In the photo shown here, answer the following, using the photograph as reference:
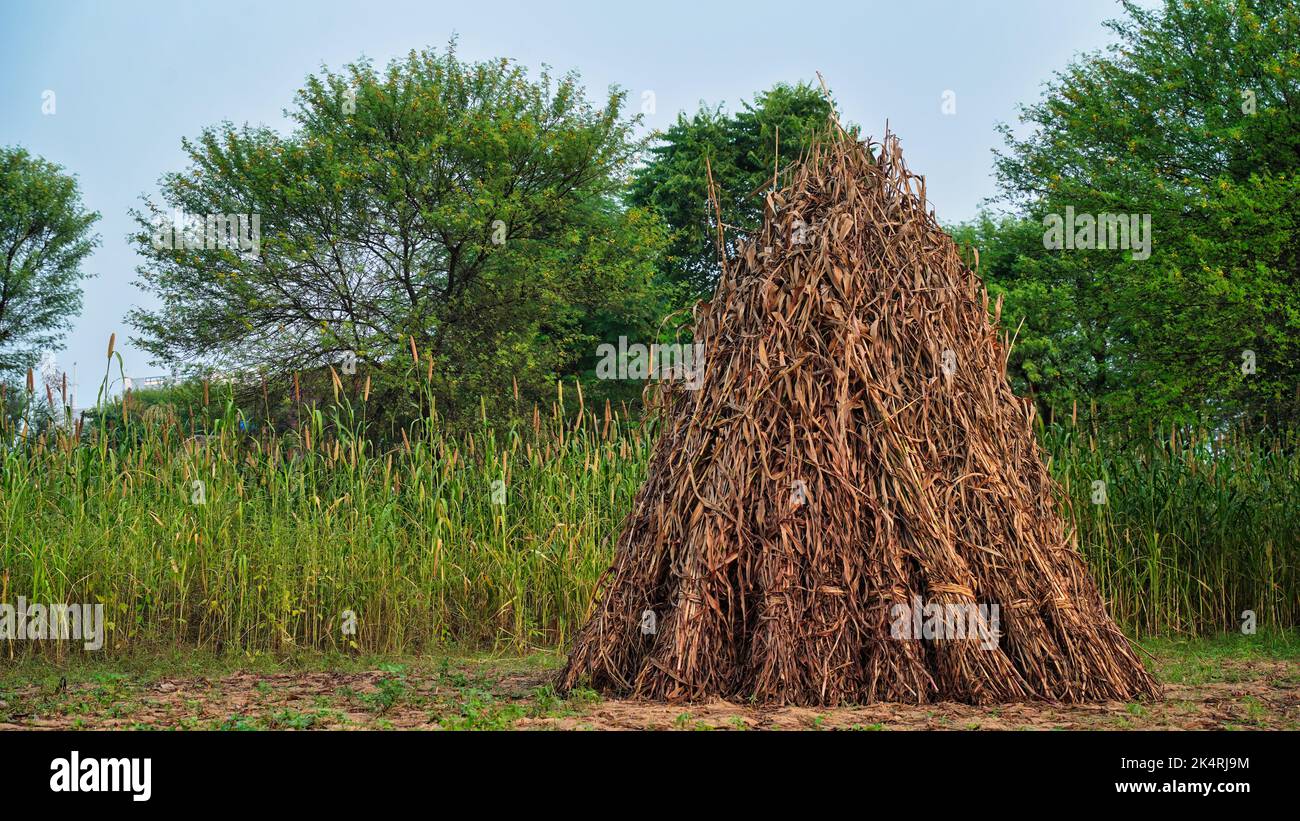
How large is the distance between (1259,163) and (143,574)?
66.9 feet

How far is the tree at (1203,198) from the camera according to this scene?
59.7 feet

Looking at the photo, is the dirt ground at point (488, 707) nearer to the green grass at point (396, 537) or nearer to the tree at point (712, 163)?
the green grass at point (396, 537)

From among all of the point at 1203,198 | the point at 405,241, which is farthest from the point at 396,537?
the point at 405,241

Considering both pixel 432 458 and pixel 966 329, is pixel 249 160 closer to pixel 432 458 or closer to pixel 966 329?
pixel 432 458

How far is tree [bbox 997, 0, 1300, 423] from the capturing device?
18.2 meters

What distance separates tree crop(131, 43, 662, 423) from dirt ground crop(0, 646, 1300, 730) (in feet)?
72.3

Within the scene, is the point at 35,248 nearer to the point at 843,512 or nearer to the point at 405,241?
the point at 405,241

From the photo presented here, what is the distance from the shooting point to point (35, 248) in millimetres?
46562

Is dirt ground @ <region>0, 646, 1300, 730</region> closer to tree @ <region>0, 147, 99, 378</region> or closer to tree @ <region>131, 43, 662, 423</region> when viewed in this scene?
tree @ <region>131, 43, 662, 423</region>

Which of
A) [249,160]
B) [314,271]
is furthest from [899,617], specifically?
A: [249,160]

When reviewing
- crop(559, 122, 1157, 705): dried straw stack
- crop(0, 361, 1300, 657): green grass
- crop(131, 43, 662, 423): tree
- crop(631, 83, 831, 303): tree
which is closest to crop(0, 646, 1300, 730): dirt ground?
crop(559, 122, 1157, 705): dried straw stack

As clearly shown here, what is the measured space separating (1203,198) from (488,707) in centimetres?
1861

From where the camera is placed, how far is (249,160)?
3142 centimetres

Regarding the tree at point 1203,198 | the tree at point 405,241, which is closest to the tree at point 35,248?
the tree at point 405,241
